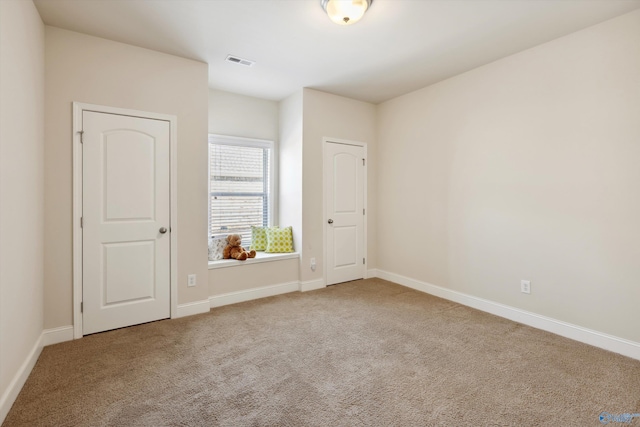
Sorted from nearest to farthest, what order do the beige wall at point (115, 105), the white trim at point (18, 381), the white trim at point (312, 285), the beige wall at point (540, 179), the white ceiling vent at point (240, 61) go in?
1. the white trim at point (18, 381)
2. the beige wall at point (540, 179)
3. the beige wall at point (115, 105)
4. the white ceiling vent at point (240, 61)
5. the white trim at point (312, 285)

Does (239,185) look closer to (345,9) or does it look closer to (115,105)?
(115,105)

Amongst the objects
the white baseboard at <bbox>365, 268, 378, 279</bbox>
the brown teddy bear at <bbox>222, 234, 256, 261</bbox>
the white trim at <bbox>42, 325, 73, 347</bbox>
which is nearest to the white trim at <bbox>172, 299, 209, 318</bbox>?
the brown teddy bear at <bbox>222, 234, 256, 261</bbox>

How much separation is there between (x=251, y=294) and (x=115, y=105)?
7.99 ft

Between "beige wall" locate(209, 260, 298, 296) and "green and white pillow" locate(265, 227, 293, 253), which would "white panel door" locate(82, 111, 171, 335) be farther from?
"green and white pillow" locate(265, 227, 293, 253)

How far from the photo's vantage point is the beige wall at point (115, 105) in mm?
2584

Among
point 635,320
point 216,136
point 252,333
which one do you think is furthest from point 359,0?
point 635,320

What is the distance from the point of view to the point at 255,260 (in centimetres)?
372

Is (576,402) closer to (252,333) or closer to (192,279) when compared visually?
(252,333)

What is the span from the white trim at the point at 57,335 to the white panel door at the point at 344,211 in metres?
2.82

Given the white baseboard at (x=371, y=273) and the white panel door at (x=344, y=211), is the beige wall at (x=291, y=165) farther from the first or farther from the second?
the white baseboard at (x=371, y=273)

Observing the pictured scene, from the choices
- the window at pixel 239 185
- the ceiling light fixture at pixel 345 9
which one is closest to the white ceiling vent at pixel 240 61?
the window at pixel 239 185

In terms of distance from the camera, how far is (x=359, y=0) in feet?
7.12

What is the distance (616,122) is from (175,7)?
3630 millimetres

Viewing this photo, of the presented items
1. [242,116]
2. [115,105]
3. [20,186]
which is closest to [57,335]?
[20,186]
